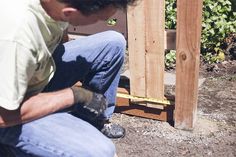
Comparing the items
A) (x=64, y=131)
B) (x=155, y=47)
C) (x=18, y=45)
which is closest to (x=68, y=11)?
(x=18, y=45)

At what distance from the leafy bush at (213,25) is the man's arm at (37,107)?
2.13 metres

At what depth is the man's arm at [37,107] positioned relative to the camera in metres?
2.18

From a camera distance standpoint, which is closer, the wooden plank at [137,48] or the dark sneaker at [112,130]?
the wooden plank at [137,48]

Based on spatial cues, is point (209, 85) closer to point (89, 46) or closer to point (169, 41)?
point (169, 41)

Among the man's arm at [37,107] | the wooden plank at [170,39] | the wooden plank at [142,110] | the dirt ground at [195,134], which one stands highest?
the wooden plank at [170,39]

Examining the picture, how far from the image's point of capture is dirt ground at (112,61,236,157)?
10.6 feet

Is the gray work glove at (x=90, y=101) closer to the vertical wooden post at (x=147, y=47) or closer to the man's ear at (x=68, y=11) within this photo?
the man's ear at (x=68, y=11)

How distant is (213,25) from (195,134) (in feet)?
4.38

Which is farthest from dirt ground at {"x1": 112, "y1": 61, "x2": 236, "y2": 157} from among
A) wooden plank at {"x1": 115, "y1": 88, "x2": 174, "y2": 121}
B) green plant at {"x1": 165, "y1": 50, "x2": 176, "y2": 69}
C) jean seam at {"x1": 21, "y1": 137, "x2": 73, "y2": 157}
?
jean seam at {"x1": 21, "y1": 137, "x2": 73, "y2": 157}

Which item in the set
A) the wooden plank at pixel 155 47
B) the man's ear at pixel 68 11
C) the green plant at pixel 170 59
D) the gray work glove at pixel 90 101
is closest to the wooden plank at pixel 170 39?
the wooden plank at pixel 155 47

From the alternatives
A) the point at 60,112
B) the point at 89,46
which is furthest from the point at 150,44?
the point at 60,112

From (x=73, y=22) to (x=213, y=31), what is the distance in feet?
7.68

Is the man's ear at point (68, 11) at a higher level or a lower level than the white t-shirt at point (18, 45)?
higher

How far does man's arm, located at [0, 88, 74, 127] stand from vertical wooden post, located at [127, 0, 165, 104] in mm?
940
